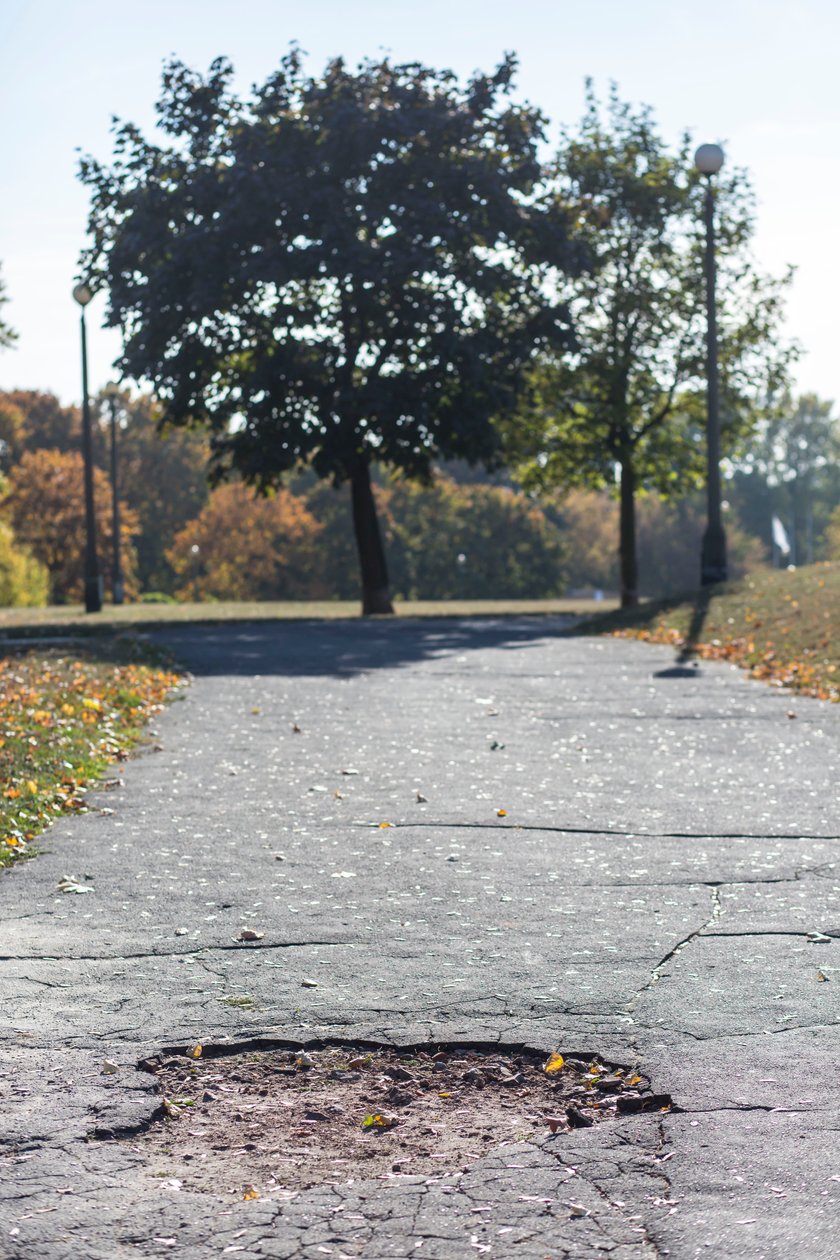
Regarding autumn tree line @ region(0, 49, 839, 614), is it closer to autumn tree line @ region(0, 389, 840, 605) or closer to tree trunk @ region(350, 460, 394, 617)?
tree trunk @ region(350, 460, 394, 617)

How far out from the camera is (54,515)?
66.5 metres

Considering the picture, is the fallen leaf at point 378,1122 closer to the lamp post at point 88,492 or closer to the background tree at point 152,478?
the lamp post at point 88,492

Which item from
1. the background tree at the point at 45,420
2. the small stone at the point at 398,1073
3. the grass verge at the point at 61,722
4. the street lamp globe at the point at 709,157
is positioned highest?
the background tree at the point at 45,420

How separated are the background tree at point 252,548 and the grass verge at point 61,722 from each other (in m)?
54.9

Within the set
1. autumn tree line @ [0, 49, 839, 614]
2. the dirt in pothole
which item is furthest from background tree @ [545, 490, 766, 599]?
the dirt in pothole

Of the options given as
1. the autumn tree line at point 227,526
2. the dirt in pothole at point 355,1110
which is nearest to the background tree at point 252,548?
the autumn tree line at point 227,526

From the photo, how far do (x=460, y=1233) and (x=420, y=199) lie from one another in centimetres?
2777

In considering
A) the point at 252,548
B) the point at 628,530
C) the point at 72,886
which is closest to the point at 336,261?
the point at 628,530

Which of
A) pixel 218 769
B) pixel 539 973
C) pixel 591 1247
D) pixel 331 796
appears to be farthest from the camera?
pixel 218 769

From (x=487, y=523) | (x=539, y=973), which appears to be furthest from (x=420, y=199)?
(x=487, y=523)

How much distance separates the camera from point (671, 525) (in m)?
103

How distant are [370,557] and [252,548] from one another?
136 feet

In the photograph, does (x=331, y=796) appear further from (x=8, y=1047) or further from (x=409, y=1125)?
(x=409, y=1125)

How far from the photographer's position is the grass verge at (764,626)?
16.6 meters
